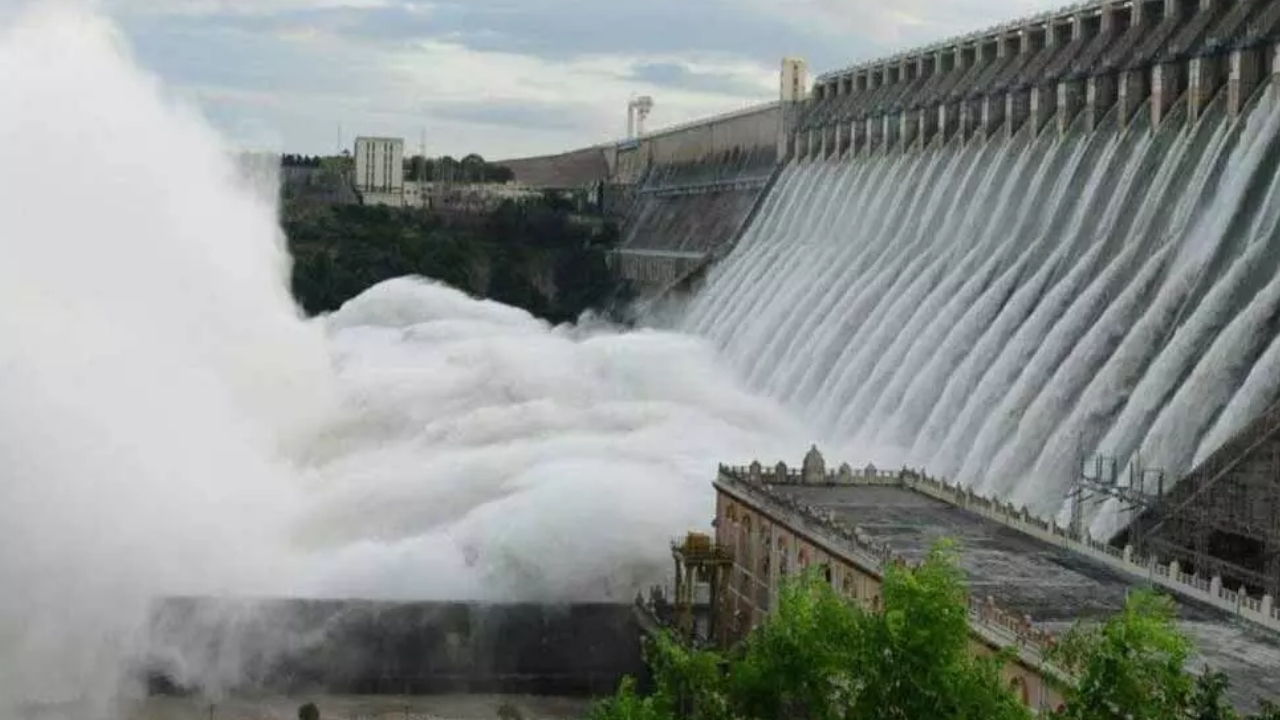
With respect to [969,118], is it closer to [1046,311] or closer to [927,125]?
[927,125]

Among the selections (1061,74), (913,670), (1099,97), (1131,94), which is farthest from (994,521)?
(1061,74)

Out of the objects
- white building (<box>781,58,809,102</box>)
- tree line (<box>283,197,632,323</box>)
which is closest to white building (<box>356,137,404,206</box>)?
tree line (<box>283,197,632,323</box>)

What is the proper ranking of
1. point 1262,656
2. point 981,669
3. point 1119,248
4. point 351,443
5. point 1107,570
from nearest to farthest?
point 981,669 → point 1262,656 → point 1107,570 → point 1119,248 → point 351,443

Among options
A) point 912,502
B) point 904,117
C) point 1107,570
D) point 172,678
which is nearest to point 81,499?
point 172,678

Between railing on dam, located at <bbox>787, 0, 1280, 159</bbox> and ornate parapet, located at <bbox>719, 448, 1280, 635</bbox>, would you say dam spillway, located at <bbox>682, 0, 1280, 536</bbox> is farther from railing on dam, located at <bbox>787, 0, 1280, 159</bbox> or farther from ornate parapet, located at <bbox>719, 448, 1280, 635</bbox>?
ornate parapet, located at <bbox>719, 448, 1280, 635</bbox>

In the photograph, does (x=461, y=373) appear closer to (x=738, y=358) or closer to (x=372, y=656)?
(x=738, y=358)

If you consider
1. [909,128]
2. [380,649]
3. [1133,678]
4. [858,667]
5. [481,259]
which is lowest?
[380,649]
